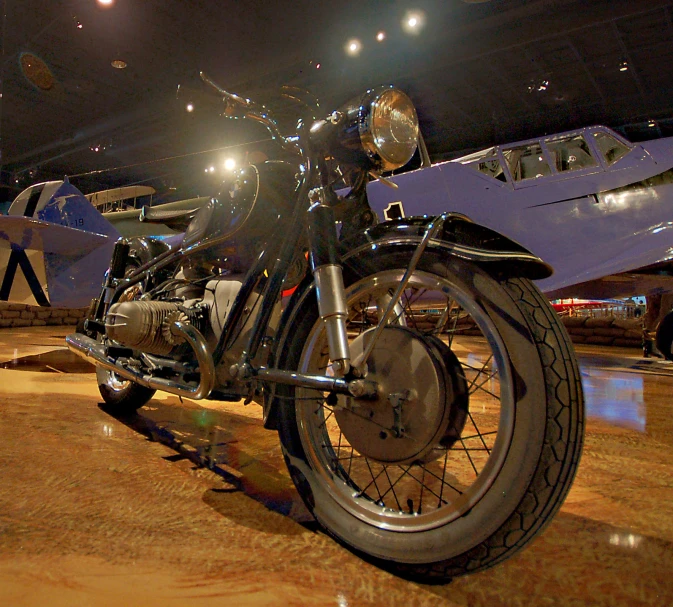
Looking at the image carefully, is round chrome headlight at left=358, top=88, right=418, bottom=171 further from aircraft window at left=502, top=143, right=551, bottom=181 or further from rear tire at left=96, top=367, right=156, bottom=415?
aircraft window at left=502, top=143, right=551, bottom=181

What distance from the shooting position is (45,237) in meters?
5.15

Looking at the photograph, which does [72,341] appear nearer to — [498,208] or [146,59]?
[498,208]

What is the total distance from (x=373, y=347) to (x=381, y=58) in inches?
239

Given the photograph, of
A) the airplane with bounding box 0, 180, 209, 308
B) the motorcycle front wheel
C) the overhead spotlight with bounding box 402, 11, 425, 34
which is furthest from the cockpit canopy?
the motorcycle front wheel

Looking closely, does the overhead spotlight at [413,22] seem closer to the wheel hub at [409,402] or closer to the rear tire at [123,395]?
the rear tire at [123,395]

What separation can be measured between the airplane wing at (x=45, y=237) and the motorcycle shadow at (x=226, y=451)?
3175 mm

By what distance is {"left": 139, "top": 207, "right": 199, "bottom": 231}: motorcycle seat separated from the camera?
2.06m

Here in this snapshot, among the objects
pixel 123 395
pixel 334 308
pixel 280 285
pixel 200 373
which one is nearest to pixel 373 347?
pixel 334 308

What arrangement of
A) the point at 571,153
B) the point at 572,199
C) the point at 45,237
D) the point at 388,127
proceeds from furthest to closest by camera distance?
the point at 45,237, the point at 571,153, the point at 572,199, the point at 388,127

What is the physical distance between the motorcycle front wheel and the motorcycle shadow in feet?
0.63

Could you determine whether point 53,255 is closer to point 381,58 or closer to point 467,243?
point 381,58

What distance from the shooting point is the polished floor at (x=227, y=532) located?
853mm

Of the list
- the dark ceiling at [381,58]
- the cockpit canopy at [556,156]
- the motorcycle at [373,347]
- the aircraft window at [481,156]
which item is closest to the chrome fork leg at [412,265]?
the motorcycle at [373,347]

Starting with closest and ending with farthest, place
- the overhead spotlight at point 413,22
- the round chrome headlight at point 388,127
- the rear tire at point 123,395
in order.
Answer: the round chrome headlight at point 388,127
the rear tire at point 123,395
the overhead spotlight at point 413,22
